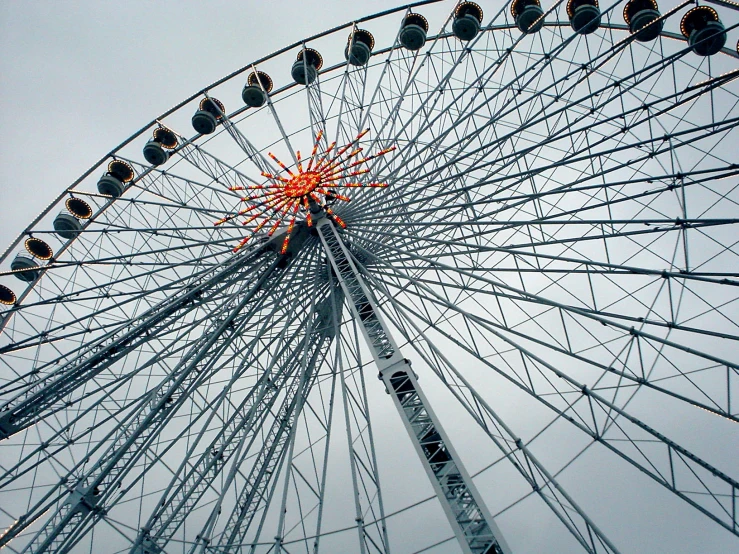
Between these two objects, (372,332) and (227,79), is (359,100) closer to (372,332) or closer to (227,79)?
(227,79)

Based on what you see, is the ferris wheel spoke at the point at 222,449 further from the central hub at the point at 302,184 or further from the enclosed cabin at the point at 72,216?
the enclosed cabin at the point at 72,216

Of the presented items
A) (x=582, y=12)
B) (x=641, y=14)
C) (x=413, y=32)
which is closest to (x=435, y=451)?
(x=582, y=12)

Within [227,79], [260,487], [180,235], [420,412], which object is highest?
[227,79]

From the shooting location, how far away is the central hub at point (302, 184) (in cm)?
1694

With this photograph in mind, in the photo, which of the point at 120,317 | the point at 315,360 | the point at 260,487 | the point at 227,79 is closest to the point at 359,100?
the point at 227,79

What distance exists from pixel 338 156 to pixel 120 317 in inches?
405

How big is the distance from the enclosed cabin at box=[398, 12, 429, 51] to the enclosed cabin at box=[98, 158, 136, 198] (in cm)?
1206

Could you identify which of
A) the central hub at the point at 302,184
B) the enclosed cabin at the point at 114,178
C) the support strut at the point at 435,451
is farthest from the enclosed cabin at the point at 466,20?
the enclosed cabin at the point at 114,178

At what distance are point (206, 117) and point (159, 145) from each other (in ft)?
7.29

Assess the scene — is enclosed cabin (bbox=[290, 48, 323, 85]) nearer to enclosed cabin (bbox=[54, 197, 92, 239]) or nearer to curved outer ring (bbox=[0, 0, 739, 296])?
curved outer ring (bbox=[0, 0, 739, 296])

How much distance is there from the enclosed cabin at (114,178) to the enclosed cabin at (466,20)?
14021 mm

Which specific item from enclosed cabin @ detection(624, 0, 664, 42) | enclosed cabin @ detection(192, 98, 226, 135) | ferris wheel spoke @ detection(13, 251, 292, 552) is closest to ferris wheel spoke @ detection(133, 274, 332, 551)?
ferris wheel spoke @ detection(13, 251, 292, 552)

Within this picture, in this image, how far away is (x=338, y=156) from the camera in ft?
56.8

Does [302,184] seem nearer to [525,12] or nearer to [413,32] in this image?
[413,32]
